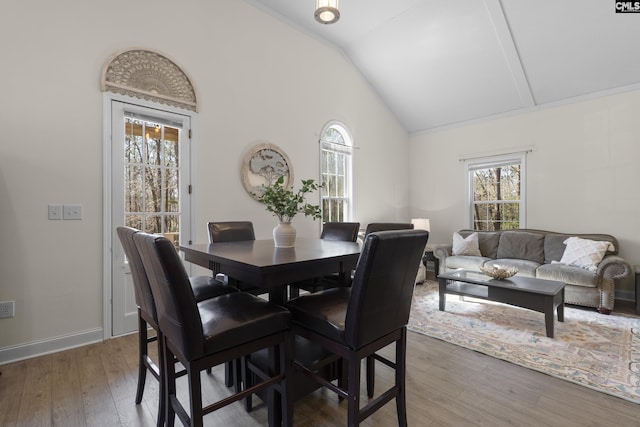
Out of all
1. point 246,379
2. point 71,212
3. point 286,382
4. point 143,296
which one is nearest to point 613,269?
point 286,382

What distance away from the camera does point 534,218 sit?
4.65m

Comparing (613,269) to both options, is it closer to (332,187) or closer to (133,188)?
(332,187)

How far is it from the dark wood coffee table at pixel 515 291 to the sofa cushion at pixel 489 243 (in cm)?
139

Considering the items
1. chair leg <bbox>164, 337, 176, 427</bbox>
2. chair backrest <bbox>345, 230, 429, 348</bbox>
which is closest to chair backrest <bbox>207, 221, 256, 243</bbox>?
chair leg <bbox>164, 337, 176, 427</bbox>

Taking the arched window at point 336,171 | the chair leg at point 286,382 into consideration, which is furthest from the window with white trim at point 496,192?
the chair leg at point 286,382

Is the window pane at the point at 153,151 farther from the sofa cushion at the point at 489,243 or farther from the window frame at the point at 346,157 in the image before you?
the sofa cushion at the point at 489,243

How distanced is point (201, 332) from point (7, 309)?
216cm

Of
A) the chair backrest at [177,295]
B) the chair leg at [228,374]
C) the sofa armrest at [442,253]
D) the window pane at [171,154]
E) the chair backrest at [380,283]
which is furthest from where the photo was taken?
the sofa armrest at [442,253]

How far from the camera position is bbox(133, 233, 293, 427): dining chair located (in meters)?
1.20

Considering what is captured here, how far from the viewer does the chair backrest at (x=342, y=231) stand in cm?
288

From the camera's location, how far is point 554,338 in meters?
2.70

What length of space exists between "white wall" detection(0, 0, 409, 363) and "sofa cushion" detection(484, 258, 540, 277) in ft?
10.1

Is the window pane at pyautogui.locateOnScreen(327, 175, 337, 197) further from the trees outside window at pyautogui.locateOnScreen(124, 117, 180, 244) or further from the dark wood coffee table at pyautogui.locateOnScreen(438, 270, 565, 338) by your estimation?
the trees outside window at pyautogui.locateOnScreen(124, 117, 180, 244)

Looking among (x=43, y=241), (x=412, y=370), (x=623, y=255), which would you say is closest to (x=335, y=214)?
(x=412, y=370)
